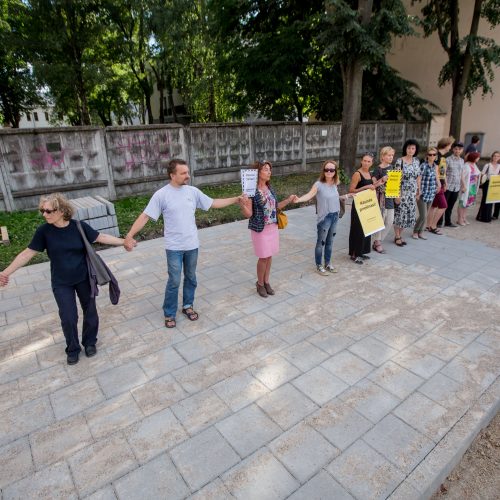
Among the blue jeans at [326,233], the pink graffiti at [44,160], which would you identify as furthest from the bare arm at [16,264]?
the pink graffiti at [44,160]

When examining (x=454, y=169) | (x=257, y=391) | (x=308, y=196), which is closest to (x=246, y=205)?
(x=308, y=196)

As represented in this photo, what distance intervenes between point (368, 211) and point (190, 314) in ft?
10.5

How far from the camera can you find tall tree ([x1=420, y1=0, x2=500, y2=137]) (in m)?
14.4

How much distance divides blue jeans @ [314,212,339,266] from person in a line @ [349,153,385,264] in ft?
1.65

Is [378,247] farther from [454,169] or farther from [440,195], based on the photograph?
[454,169]

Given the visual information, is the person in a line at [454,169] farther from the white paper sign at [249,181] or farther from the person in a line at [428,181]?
the white paper sign at [249,181]

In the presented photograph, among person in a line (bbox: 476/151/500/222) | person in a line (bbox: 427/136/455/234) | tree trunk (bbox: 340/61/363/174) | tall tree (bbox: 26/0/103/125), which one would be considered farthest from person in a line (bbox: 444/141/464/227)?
tall tree (bbox: 26/0/103/125)

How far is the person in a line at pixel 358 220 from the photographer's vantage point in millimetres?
5645

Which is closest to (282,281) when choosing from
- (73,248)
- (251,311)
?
(251,311)

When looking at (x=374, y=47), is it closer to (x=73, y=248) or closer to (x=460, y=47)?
(x=460, y=47)

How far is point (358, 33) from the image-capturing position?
9.41 metres

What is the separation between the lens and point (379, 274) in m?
5.69

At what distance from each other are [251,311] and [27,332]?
2651 millimetres

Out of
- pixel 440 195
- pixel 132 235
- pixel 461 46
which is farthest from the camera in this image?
pixel 461 46
